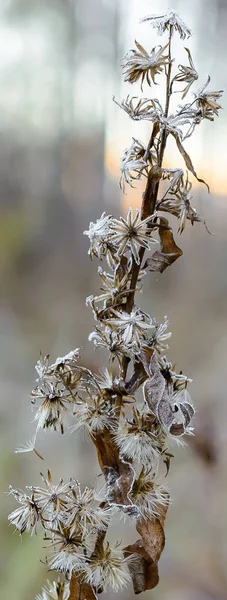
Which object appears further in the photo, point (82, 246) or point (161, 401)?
point (82, 246)

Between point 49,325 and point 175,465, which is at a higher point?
point 49,325

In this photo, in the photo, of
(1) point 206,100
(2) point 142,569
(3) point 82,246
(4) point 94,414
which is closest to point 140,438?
(4) point 94,414

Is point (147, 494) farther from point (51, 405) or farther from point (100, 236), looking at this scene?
point (100, 236)

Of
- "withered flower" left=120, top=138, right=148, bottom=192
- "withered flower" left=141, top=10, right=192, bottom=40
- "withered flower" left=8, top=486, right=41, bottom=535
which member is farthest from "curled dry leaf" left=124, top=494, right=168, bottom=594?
"withered flower" left=141, top=10, right=192, bottom=40

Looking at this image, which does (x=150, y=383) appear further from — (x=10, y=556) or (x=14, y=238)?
(x=10, y=556)

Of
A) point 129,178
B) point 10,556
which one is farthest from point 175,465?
point 129,178
